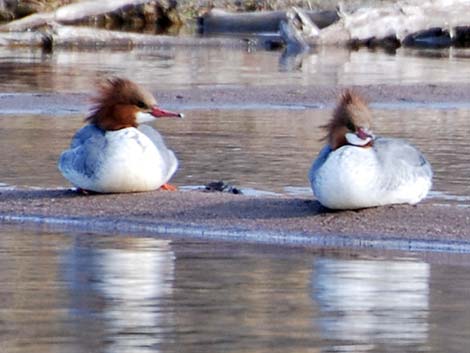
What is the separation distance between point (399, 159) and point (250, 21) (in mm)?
21810

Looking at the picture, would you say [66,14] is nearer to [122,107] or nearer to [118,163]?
[122,107]

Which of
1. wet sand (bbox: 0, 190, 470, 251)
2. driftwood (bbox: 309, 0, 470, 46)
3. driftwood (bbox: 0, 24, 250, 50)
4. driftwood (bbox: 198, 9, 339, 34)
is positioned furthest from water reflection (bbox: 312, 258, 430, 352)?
driftwood (bbox: 198, 9, 339, 34)

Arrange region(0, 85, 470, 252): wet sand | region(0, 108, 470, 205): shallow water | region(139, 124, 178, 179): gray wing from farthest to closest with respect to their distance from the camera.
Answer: region(0, 108, 470, 205): shallow water < region(139, 124, 178, 179): gray wing < region(0, 85, 470, 252): wet sand

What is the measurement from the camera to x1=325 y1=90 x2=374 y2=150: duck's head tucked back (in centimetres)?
990

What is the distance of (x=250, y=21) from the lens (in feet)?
104

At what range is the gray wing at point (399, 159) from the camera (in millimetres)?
9844

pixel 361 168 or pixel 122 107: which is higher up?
pixel 122 107

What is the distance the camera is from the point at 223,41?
29.8 metres

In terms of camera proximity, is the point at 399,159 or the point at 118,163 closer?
the point at 399,159

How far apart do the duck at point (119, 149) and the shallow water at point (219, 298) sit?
1.14 meters

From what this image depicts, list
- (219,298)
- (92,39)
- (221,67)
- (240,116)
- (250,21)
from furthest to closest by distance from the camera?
(250,21) → (92,39) → (221,67) → (240,116) → (219,298)

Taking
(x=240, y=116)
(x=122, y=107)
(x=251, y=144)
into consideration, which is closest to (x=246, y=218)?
(x=122, y=107)

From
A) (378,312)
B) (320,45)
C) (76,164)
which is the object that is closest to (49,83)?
(320,45)

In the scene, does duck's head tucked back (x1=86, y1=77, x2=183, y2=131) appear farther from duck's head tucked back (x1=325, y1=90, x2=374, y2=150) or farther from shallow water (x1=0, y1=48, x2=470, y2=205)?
duck's head tucked back (x1=325, y1=90, x2=374, y2=150)
